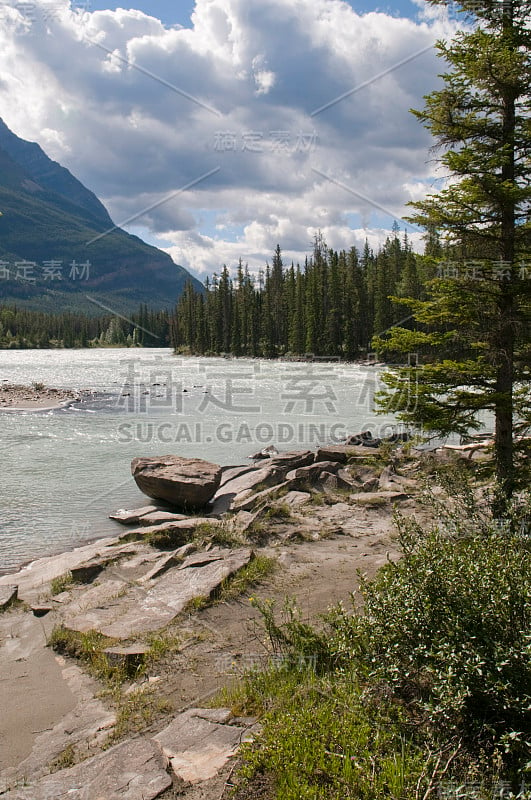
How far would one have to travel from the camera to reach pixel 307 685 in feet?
14.5

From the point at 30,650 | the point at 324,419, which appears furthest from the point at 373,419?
the point at 30,650

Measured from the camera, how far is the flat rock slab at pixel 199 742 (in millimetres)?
3650

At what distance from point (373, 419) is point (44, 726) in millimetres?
22787

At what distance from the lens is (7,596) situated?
798 cm

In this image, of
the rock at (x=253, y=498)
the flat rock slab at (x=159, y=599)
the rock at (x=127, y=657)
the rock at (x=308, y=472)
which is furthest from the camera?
the rock at (x=308, y=472)

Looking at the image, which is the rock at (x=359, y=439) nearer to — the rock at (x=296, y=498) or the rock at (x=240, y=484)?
the rock at (x=240, y=484)

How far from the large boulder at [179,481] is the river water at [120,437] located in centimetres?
81

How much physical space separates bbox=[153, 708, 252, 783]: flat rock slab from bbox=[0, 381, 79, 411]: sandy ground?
90.0 ft

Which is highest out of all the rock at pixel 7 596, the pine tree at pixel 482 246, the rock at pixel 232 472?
the pine tree at pixel 482 246

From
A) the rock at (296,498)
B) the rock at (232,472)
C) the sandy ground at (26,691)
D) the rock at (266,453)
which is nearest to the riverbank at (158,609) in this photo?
the sandy ground at (26,691)

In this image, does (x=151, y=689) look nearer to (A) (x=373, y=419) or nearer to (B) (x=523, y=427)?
(B) (x=523, y=427)

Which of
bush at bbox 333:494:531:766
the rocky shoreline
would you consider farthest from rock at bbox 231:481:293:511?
bush at bbox 333:494:531:766

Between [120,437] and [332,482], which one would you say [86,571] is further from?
[120,437]

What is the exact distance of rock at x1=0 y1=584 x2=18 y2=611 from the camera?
25.4 ft
